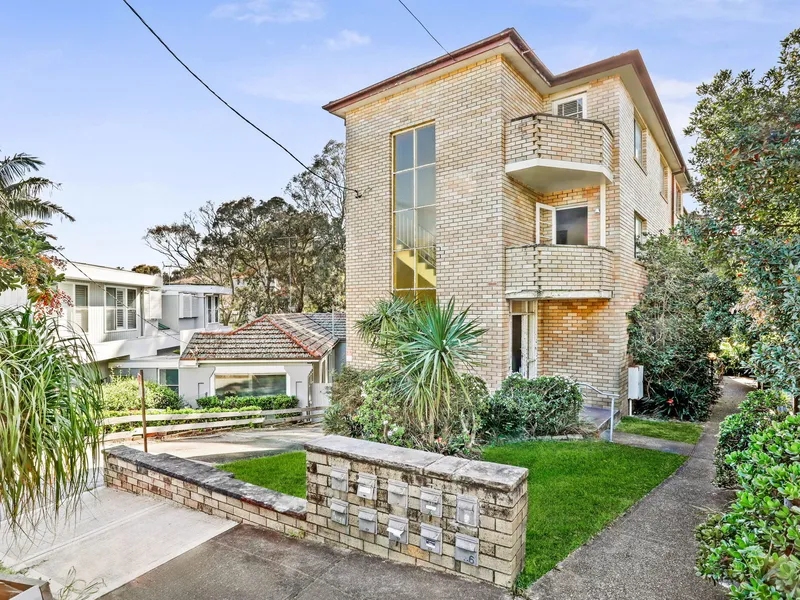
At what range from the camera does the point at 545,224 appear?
1173 cm

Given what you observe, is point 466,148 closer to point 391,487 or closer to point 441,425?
point 441,425

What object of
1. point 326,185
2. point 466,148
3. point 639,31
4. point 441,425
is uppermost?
point 326,185

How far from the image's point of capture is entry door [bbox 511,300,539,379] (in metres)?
11.0

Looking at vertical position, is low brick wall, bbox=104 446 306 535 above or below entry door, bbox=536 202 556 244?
below

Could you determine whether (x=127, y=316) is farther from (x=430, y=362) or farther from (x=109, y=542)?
(x=430, y=362)

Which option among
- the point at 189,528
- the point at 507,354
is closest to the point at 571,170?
the point at 507,354

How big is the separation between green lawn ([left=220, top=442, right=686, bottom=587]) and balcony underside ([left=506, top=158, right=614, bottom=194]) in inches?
233

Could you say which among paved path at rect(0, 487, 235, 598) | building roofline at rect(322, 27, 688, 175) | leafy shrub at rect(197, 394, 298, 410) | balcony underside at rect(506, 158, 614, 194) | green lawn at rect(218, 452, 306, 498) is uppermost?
building roofline at rect(322, 27, 688, 175)

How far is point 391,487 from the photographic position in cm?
379

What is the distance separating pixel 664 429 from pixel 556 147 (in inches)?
263

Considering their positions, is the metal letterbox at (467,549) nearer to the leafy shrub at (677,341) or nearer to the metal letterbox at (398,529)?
the metal letterbox at (398,529)

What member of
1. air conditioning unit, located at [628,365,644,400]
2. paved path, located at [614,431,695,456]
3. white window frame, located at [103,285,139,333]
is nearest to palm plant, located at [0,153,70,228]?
white window frame, located at [103,285,139,333]

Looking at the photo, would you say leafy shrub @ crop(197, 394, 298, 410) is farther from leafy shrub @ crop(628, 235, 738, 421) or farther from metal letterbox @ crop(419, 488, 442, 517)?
metal letterbox @ crop(419, 488, 442, 517)

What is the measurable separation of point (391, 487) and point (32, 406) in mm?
2620
